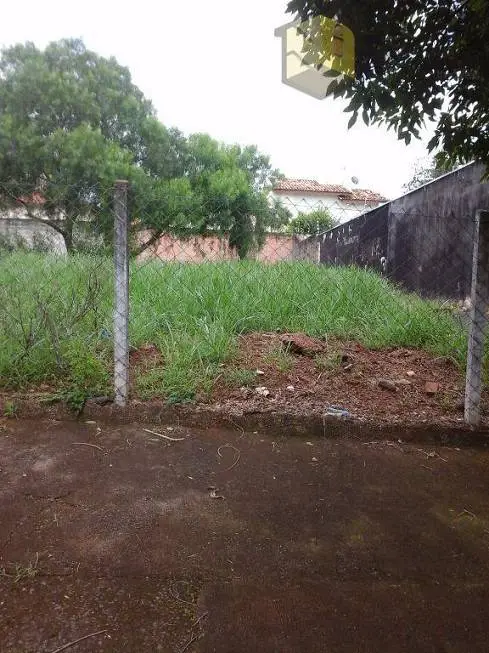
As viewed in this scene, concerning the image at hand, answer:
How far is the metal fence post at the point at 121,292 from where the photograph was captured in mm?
2590

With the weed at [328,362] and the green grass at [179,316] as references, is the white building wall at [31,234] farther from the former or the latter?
the weed at [328,362]

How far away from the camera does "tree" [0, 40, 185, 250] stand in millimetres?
11789

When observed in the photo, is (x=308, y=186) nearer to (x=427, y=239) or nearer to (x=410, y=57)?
(x=427, y=239)

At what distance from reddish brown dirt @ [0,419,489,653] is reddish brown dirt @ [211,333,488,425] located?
0.24m

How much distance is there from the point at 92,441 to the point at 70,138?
11.5 metres

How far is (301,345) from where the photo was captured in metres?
3.40

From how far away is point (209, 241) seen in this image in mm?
3043

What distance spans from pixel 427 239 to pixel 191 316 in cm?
486

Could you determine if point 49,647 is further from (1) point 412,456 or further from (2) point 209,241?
(2) point 209,241

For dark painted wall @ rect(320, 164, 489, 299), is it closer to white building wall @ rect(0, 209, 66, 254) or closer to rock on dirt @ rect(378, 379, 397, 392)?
rock on dirt @ rect(378, 379, 397, 392)

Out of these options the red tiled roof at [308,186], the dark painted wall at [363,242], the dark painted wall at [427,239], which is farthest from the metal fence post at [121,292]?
the red tiled roof at [308,186]

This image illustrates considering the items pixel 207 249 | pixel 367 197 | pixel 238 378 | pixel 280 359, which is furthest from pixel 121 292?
pixel 367 197

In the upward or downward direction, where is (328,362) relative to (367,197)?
downward

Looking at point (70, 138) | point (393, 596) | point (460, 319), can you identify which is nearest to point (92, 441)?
point (393, 596)
